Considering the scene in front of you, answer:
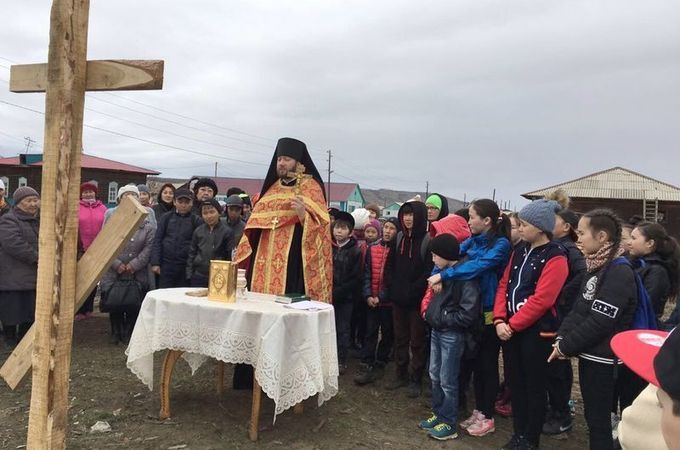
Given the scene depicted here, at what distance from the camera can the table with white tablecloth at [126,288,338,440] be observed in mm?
3395

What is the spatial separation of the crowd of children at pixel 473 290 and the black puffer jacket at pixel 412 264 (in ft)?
0.04

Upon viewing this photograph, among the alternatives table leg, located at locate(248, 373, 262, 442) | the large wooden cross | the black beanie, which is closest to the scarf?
table leg, located at locate(248, 373, 262, 442)

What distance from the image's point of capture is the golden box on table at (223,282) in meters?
3.72

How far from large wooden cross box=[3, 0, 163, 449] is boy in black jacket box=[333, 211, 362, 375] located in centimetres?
342

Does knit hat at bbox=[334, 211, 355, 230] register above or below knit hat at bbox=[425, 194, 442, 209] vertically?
below

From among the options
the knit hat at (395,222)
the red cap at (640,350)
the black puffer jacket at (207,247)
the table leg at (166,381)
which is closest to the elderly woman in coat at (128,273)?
the black puffer jacket at (207,247)

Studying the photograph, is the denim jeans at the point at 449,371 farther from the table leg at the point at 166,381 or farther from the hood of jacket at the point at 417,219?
the table leg at the point at 166,381

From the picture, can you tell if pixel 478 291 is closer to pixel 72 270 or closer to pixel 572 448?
pixel 572 448

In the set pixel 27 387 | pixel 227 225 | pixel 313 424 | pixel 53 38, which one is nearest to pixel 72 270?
pixel 53 38

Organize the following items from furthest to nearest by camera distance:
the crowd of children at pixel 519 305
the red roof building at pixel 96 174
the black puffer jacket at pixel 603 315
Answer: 1. the red roof building at pixel 96 174
2. the crowd of children at pixel 519 305
3. the black puffer jacket at pixel 603 315

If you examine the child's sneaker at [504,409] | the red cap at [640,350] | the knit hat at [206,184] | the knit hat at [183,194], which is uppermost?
the knit hat at [206,184]

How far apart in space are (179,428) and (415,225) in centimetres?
270

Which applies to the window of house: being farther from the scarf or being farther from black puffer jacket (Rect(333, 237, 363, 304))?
the scarf

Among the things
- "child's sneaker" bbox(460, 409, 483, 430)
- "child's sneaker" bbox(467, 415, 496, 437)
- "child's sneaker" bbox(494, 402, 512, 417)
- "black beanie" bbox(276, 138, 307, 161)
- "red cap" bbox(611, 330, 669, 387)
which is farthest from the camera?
"child's sneaker" bbox(494, 402, 512, 417)
